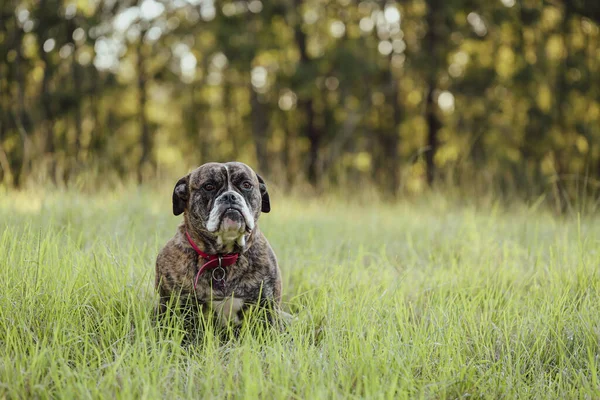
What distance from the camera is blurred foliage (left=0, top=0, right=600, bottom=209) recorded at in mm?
13695

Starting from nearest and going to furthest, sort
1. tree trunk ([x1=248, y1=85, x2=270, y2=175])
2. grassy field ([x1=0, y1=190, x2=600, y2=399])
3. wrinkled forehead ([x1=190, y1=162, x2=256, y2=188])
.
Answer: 1. grassy field ([x1=0, y1=190, x2=600, y2=399])
2. wrinkled forehead ([x1=190, y1=162, x2=256, y2=188])
3. tree trunk ([x1=248, y1=85, x2=270, y2=175])

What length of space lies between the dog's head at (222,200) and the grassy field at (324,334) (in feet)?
1.98

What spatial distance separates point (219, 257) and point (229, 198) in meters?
0.40

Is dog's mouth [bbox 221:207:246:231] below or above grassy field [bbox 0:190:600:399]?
above

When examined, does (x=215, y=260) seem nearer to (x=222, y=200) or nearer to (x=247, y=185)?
(x=222, y=200)

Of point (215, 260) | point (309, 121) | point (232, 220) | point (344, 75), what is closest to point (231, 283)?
point (215, 260)

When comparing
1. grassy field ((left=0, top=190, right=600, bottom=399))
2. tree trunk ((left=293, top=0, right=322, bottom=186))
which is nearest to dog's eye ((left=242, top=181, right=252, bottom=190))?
grassy field ((left=0, top=190, right=600, bottom=399))

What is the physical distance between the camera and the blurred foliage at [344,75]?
44.9 feet

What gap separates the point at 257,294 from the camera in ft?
12.1

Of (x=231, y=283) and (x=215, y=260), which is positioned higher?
(x=215, y=260)

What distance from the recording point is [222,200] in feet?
11.6

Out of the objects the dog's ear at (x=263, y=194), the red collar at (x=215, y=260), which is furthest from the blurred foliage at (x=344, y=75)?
the red collar at (x=215, y=260)

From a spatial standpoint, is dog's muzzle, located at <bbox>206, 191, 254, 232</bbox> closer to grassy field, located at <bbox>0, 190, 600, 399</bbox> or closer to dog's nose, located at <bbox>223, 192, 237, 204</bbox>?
dog's nose, located at <bbox>223, 192, 237, 204</bbox>

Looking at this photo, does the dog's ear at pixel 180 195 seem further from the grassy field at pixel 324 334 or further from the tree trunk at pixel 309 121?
the tree trunk at pixel 309 121
